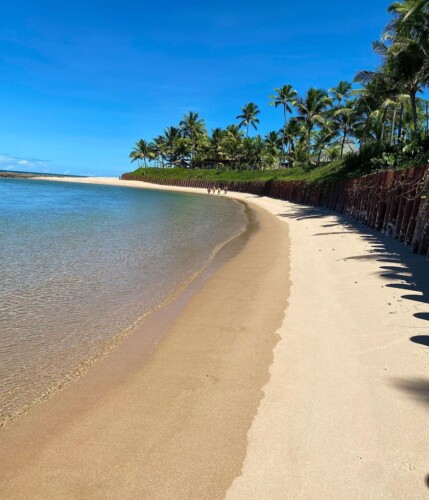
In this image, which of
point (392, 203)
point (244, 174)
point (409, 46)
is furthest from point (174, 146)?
point (392, 203)

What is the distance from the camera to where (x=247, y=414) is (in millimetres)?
3639

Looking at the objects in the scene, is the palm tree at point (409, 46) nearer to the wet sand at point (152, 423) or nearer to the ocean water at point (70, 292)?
the ocean water at point (70, 292)

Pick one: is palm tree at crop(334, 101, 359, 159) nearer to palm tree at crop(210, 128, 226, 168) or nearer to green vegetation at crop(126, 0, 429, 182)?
green vegetation at crop(126, 0, 429, 182)

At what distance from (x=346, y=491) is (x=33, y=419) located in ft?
9.00

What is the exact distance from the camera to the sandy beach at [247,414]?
2801 millimetres

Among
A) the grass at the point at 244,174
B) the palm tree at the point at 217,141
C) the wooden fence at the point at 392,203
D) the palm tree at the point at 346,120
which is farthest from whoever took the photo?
the palm tree at the point at 217,141

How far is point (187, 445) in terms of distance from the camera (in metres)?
3.21

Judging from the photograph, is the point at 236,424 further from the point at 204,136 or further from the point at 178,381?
the point at 204,136

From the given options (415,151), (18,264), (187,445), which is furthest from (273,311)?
(415,151)

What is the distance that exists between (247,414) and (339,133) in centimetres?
5958

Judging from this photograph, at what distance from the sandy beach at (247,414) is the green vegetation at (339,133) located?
15.5 metres

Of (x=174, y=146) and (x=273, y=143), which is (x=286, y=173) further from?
(x=174, y=146)

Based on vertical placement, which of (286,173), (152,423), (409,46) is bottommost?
(152,423)

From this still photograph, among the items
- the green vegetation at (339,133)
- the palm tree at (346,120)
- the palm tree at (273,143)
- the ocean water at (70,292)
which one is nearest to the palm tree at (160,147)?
the green vegetation at (339,133)
